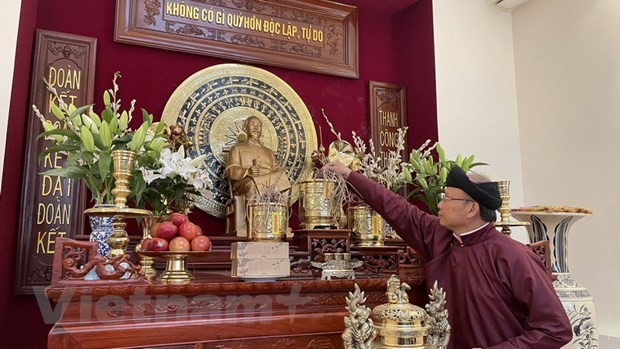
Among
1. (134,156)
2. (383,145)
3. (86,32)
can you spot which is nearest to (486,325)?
(134,156)

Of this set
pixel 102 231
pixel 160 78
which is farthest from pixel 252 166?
pixel 102 231

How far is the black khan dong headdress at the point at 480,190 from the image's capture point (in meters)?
1.69

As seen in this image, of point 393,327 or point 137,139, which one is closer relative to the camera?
point 393,327

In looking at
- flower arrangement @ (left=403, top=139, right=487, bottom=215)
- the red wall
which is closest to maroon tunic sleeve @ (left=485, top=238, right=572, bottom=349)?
flower arrangement @ (left=403, top=139, right=487, bottom=215)

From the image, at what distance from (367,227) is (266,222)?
0.59 m

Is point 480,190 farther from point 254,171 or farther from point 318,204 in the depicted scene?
point 254,171

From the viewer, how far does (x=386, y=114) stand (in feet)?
13.0

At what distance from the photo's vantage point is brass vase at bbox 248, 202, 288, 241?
1843 millimetres

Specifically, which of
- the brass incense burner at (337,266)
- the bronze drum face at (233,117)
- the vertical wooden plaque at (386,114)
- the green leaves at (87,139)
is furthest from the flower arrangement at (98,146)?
the vertical wooden plaque at (386,114)

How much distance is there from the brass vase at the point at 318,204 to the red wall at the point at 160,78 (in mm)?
1346

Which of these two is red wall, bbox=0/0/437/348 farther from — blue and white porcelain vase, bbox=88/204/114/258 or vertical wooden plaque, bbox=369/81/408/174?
blue and white porcelain vase, bbox=88/204/114/258

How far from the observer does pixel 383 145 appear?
3871mm

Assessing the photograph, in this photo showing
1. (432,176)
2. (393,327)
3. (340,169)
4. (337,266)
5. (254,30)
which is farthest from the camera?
(254,30)

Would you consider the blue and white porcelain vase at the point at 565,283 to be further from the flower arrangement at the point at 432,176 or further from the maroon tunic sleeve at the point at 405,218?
the maroon tunic sleeve at the point at 405,218
